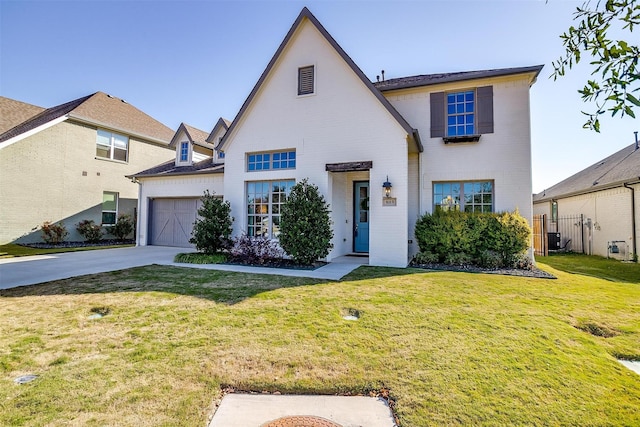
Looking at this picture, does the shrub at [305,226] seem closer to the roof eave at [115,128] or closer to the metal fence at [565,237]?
the metal fence at [565,237]

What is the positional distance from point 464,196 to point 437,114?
327cm

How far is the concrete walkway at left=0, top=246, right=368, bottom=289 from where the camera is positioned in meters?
7.49

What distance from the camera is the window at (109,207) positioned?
1716 centimetres

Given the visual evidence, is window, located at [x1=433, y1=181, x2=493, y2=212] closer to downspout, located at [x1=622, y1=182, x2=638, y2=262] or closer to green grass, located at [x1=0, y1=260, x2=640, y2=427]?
green grass, located at [x1=0, y1=260, x2=640, y2=427]

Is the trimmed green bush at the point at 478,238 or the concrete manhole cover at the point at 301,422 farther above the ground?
the trimmed green bush at the point at 478,238

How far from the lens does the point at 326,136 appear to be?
1021 cm

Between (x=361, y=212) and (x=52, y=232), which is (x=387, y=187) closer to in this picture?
(x=361, y=212)

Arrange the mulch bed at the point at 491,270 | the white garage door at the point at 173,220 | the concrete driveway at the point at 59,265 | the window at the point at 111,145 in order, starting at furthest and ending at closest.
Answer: the window at the point at 111,145 → the white garage door at the point at 173,220 → the mulch bed at the point at 491,270 → the concrete driveway at the point at 59,265

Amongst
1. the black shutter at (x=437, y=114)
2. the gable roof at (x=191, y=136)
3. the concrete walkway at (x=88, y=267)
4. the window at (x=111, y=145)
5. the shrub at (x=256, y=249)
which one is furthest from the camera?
the window at (x=111, y=145)

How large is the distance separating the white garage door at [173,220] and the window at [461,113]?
11684mm

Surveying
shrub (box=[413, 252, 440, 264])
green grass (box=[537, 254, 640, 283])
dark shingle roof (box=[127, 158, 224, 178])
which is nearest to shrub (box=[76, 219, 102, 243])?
dark shingle roof (box=[127, 158, 224, 178])

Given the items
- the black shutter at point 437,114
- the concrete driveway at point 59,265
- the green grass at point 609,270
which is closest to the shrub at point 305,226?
the concrete driveway at point 59,265

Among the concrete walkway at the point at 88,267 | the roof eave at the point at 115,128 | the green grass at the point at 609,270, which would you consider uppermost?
the roof eave at the point at 115,128

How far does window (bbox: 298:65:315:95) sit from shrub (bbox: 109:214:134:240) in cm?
1381
